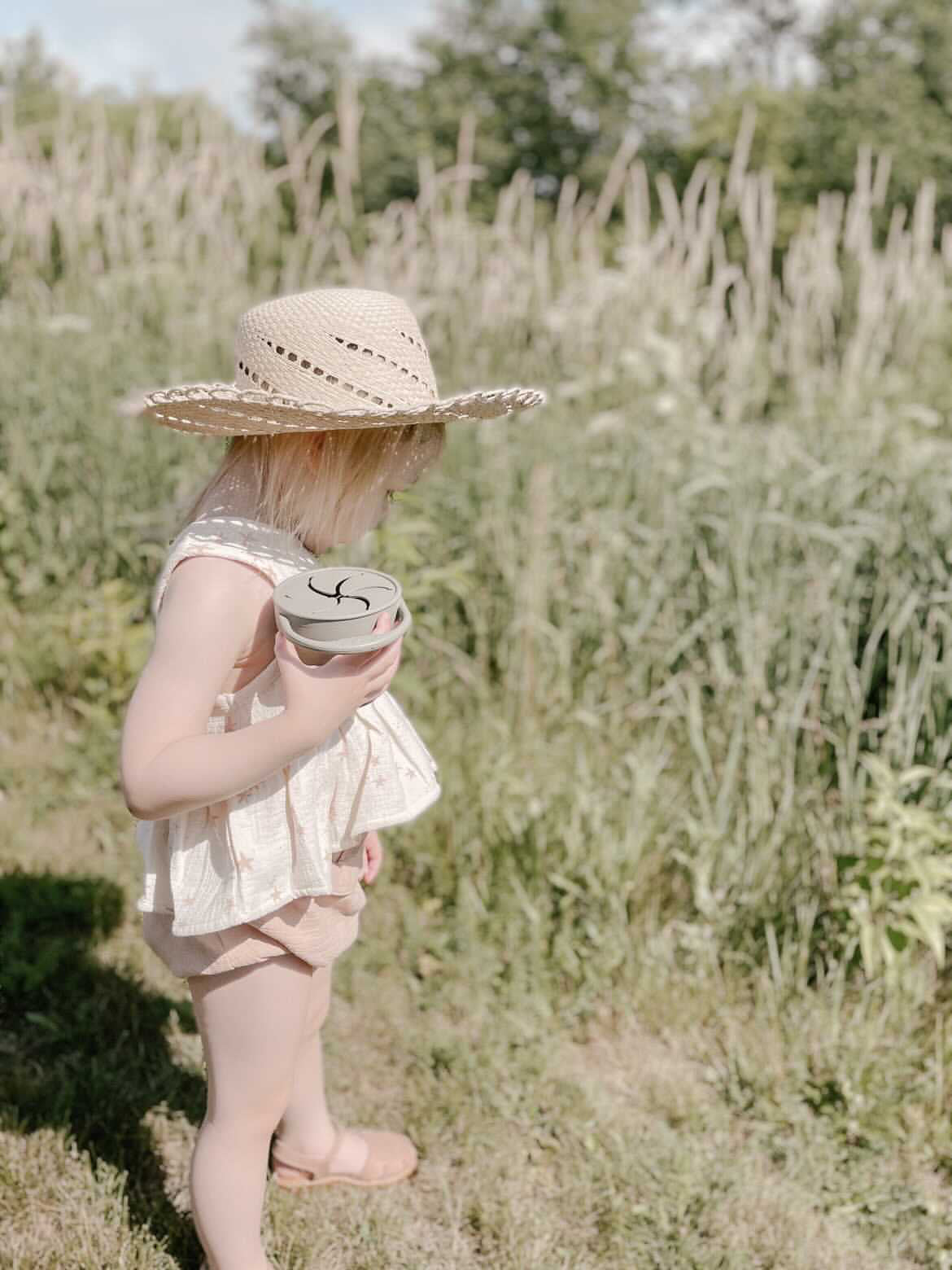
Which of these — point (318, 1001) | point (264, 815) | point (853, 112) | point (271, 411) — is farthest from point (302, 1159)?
point (853, 112)

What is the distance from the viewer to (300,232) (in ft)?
20.7

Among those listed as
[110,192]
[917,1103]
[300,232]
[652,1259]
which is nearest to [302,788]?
[652,1259]

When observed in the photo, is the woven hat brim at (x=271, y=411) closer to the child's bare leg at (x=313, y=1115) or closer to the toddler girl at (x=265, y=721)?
the toddler girl at (x=265, y=721)

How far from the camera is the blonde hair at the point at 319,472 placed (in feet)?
4.53

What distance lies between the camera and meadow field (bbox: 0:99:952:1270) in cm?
196

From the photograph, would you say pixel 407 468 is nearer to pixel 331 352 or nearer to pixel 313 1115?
pixel 331 352

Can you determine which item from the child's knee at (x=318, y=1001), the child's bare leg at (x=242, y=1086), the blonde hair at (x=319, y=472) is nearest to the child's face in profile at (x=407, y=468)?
the blonde hair at (x=319, y=472)

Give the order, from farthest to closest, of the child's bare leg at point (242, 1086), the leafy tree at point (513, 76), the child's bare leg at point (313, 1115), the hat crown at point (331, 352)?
the leafy tree at point (513, 76), the child's bare leg at point (313, 1115), the child's bare leg at point (242, 1086), the hat crown at point (331, 352)

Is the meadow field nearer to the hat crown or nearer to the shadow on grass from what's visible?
the shadow on grass

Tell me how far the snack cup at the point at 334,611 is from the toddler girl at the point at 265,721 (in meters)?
0.03

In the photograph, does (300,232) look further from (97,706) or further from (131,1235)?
(131,1235)

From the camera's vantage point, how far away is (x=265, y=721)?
127 centimetres

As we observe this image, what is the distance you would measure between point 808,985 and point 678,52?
3868 cm

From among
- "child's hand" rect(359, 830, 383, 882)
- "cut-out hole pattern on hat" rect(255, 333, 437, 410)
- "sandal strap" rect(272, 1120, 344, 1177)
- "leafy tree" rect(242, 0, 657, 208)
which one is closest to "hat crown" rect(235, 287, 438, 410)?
"cut-out hole pattern on hat" rect(255, 333, 437, 410)
